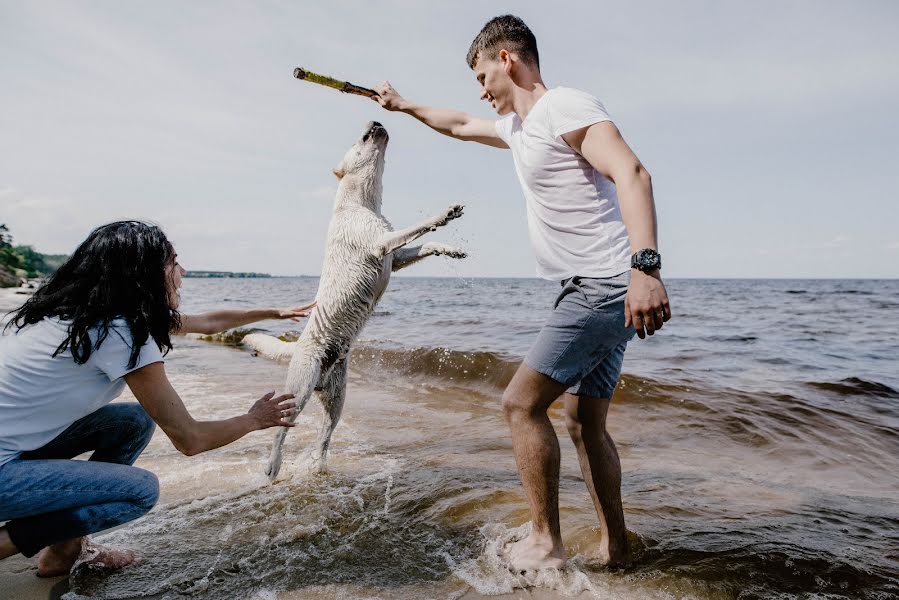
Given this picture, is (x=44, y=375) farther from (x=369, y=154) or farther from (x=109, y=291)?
(x=369, y=154)

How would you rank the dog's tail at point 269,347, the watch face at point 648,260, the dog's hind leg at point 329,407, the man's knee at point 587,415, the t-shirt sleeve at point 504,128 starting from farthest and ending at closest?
the dog's tail at point 269,347, the dog's hind leg at point 329,407, the t-shirt sleeve at point 504,128, the man's knee at point 587,415, the watch face at point 648,260

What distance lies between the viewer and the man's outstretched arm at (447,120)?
394 centimetres

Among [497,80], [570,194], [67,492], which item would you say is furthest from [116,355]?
[497,80]

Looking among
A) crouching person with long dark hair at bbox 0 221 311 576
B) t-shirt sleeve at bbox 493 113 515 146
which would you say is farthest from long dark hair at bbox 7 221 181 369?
t-shirt sleeve at bbox 493 113 515 146

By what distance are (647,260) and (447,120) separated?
234cm

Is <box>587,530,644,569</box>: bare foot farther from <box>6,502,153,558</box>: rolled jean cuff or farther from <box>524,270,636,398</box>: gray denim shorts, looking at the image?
<box>6,502,153,558</box>: rolled jean cuff

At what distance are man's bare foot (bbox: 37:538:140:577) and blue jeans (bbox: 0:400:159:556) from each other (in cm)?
40

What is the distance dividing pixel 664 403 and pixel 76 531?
696 centimetres

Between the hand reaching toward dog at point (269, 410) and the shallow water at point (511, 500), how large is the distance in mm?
908

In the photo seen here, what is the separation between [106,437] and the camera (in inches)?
129

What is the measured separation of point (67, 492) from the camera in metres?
2.75

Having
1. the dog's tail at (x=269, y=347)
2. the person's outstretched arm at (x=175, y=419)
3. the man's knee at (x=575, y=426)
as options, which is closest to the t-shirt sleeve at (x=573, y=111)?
the man's knee at (x=575, y=426)

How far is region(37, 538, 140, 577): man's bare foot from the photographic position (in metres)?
3.11

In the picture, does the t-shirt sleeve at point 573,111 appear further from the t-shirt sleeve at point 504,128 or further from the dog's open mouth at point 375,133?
the dog's open mouth at point 375,133
